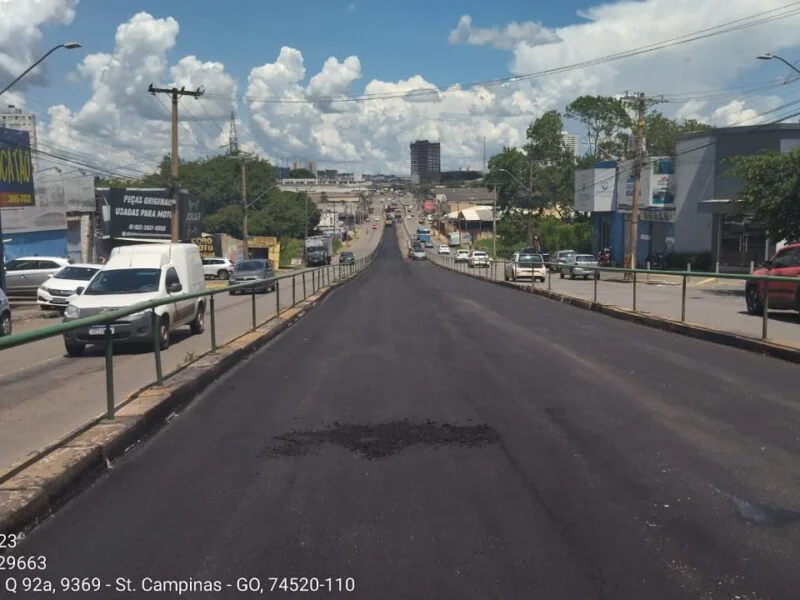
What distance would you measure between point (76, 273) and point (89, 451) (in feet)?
72.0

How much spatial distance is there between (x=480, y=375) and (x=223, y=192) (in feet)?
337

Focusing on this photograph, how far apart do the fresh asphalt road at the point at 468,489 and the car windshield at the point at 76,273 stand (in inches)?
697

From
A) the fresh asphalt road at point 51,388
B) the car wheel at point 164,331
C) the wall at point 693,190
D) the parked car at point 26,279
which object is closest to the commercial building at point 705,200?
the wall at point 693,190

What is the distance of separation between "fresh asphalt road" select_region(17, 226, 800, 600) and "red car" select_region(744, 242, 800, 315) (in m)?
5.26

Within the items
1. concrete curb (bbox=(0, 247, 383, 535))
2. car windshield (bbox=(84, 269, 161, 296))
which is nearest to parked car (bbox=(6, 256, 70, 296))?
car windshield (bbox=(84, 269, 161, 296))

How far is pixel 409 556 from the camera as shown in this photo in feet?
15.0

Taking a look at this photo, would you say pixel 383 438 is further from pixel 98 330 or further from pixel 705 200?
pixel 705 200

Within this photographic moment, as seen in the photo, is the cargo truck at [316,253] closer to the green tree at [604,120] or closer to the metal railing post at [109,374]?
the green tree at [604,120]

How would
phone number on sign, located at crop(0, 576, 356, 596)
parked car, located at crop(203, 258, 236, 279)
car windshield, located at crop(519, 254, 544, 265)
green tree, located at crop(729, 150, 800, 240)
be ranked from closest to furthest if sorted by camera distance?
1. phone number on sign, located at crop(0, 576, 356, 596)
2. green tree, located at crop(729, 150, 800, 240)
3. car windshield, located at crop(519, 254, 544, 265)
4. parked car, located at crop(203, 258, 236, 279)

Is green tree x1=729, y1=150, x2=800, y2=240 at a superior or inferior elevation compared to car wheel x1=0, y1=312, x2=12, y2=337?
superior

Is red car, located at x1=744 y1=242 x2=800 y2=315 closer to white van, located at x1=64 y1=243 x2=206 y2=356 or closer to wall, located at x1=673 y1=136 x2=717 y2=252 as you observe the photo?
white van, located at x1=64 y1=243 x2=206 y2=356

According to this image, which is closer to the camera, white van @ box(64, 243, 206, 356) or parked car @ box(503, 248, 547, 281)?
white van @ box(64, 243, 206, 356)

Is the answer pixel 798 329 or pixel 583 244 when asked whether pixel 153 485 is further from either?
pixel 583 244

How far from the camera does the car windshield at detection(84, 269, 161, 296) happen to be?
50.0 feet
